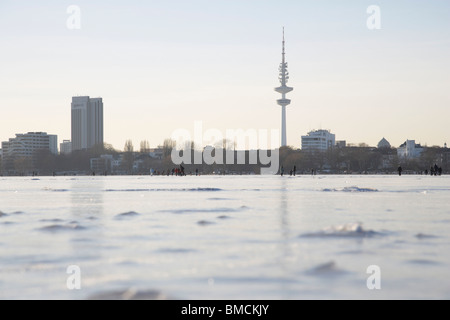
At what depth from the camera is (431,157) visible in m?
191

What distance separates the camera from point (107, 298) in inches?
198

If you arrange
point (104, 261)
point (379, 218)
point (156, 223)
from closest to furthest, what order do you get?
point (104, 261) → point (156, 223) → point (379, 218)

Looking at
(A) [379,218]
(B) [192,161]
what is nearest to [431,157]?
(B) [192,161]

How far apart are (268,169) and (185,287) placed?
183125 millimetres

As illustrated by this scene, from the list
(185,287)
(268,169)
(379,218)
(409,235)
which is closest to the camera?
(185,287)
